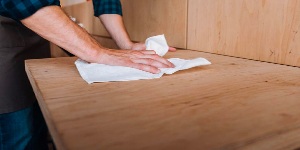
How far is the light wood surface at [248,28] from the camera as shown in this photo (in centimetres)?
81

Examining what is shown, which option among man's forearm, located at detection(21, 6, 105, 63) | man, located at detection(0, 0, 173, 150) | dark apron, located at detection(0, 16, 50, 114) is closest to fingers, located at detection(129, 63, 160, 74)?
man, located at detection(0, 0, 173, 150)

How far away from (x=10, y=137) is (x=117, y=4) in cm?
78

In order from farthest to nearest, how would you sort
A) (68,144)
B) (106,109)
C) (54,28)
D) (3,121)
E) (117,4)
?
1. (117,4)
2. (3,121)
3. (54,28)
4. (106,109)
5. (68,144)

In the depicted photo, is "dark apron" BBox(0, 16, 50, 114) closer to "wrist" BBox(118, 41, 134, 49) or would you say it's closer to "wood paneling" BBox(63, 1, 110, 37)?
"wrist" BBox(118, 41, 134, 49)

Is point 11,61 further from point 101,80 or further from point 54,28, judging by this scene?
point 101,80

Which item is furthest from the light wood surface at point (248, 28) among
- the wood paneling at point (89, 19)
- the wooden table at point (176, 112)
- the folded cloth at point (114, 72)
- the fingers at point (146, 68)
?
the wood paneling at point (89, 19)

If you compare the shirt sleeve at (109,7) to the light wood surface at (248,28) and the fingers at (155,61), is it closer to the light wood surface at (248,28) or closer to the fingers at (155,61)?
the light wood surface at (248,28)

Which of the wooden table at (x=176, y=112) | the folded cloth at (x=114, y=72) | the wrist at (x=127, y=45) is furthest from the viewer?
the wrist at (x=127, y=45)

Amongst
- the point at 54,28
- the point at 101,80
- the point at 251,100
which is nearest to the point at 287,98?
the point at 251,100

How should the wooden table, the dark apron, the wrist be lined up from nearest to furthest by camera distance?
the wooden table → the dark apron → the wrist

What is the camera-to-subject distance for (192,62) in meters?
0.76

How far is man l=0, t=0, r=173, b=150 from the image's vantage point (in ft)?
2.39

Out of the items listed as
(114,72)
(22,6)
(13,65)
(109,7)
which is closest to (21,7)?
(22,6)

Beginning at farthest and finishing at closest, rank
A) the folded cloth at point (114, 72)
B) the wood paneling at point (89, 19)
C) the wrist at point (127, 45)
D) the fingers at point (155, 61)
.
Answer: the wood paneling at point (89, 19) < the wrist at point (127, 45) < the fingers at point (155, 61) < the folded cloth at point (114, 72)
